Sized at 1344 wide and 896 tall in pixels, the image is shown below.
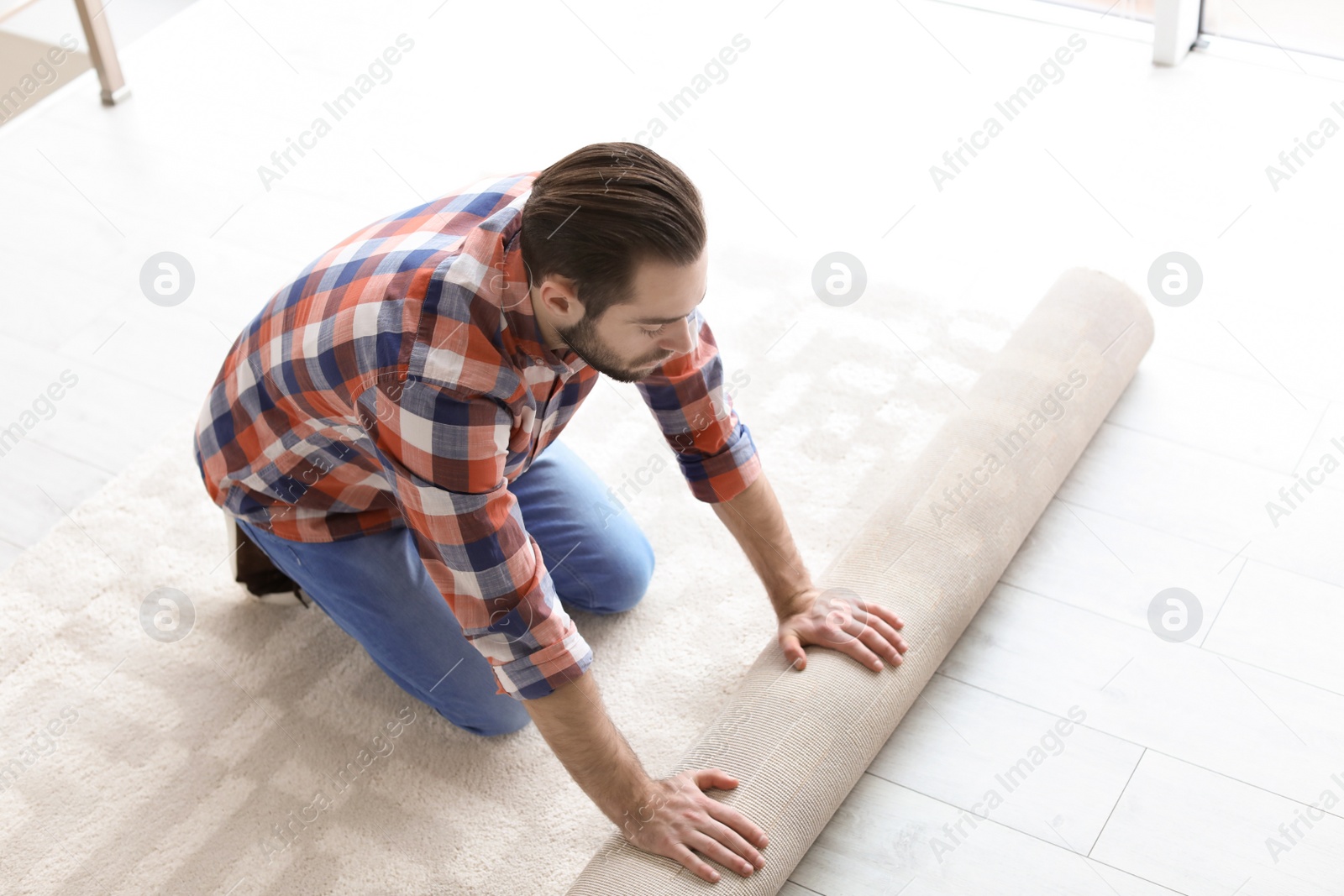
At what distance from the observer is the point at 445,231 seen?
5.04 feet

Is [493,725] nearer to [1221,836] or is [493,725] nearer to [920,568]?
[920,568]

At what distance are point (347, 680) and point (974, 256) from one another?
4.96ft

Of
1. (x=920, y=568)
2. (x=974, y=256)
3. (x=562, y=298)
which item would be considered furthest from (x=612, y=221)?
(x=974, y=256)

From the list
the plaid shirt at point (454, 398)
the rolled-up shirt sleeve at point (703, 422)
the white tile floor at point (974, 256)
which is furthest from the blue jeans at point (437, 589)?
the white tile floor at point (974, 256)

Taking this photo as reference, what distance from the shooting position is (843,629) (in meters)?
1.72

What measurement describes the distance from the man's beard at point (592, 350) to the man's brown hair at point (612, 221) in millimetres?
28

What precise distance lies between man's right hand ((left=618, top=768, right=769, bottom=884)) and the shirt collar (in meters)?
0.55

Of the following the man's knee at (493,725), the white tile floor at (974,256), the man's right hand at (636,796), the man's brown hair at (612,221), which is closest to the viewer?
the man's brown hair at (612,221)

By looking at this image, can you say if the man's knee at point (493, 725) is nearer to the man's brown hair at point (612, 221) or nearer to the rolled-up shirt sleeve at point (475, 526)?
the rolled-up shirt sleeve at point (475, 526)

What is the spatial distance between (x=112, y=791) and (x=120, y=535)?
534 millimetres

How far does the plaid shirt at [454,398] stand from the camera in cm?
139

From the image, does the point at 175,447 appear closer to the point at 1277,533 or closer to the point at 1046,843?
the point at 1046,843

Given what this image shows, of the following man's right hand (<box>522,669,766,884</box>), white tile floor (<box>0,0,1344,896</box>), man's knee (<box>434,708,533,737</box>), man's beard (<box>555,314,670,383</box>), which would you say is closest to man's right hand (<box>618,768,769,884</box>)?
man's right hand (<box>522,669,766,884</box>)

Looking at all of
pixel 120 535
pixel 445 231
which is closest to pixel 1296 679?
pixel 445 231
